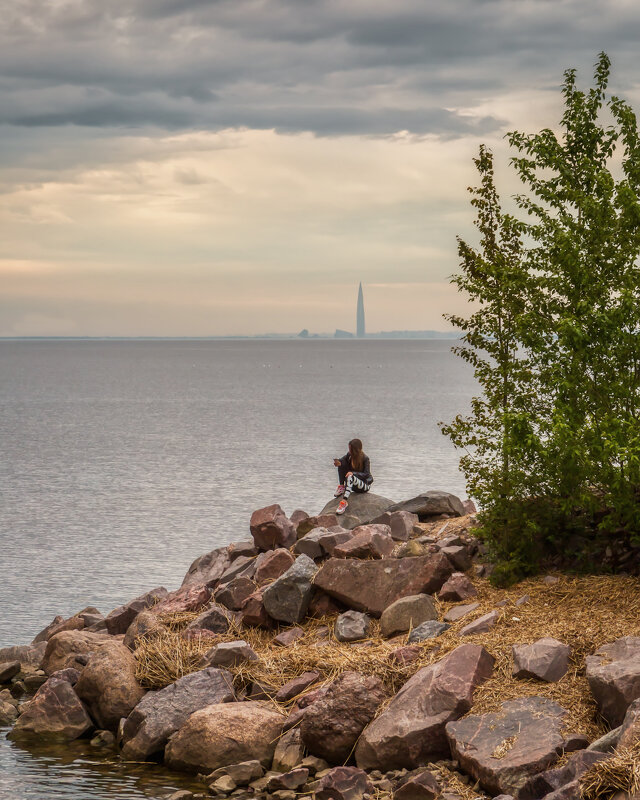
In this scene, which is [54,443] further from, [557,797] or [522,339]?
[557,797]

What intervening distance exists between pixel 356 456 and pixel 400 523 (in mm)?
5149

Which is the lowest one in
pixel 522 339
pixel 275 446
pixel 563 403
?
pixel 275 446

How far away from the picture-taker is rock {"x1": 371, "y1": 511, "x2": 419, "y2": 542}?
62.3ft

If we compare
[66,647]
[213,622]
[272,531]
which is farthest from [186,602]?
[272,531]

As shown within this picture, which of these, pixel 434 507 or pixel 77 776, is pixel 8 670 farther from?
pixel 434 507

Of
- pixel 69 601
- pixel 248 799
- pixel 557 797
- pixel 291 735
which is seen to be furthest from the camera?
pixel 69 601

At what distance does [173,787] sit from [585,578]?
6618 mm

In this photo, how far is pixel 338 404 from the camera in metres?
118

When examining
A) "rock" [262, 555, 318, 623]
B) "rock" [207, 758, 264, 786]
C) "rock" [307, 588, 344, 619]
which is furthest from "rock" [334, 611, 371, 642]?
"rock" [207, 758, 264, 786]

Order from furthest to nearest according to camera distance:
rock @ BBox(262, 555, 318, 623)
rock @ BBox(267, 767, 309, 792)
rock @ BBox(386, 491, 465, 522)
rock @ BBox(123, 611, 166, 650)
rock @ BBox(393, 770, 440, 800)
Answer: rock @ BBox(386, 491, 465, 522)
rock @ BBox(123, 611, 166, 650)
rock @ BBox(262, 555, 318, 623)
rock @ BBox(267, 767, 309, 792)
rock @ BBox(393, 770, 440, 800)

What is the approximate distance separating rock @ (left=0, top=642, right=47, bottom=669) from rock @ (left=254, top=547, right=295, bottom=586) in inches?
168

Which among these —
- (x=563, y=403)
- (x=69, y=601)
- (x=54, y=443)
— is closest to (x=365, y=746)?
(x=563, y=403)

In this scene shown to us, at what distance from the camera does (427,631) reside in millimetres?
14781

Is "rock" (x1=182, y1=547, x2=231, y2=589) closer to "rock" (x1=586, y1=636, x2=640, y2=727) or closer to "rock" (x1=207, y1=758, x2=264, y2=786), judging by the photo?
"rock" (x1=207, y1=758, x2=264, y2=786)
